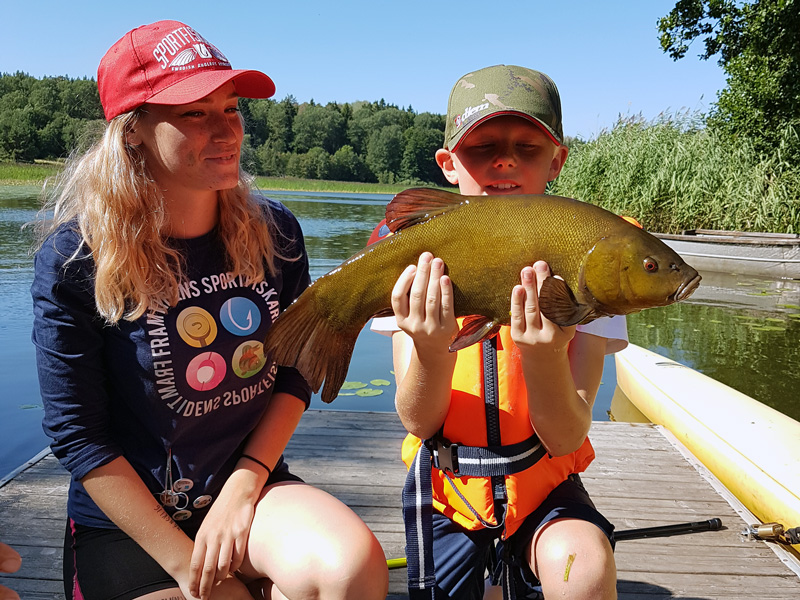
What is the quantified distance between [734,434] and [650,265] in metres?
3.06

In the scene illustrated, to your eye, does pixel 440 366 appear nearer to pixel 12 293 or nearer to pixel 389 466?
pixel 389 466

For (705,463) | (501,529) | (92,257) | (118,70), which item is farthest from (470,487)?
(705,463)

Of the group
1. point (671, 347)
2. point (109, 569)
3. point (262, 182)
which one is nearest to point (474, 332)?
point (109, 569)

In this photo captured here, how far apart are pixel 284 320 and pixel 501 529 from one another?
0.97 m

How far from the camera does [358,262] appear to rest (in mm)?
1732

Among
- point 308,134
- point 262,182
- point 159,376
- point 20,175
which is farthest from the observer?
point 308,134

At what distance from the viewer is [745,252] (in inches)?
543

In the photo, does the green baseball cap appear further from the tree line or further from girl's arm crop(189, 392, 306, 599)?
the tree line

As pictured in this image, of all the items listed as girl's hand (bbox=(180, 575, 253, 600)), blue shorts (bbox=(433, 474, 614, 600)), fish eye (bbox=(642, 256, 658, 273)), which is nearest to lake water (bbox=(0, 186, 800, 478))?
girl's hand (bbox=(180, 575, 253, 600))

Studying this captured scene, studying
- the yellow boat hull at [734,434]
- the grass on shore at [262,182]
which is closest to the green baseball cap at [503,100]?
the yellow boat hull at [734,434]

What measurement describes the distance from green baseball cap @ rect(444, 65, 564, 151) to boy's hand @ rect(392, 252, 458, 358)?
0.57 metres

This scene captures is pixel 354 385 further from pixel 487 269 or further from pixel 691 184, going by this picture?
pixel 691 184

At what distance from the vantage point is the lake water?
6.04 m

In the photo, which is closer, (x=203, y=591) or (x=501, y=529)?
(x=203, y=591)
